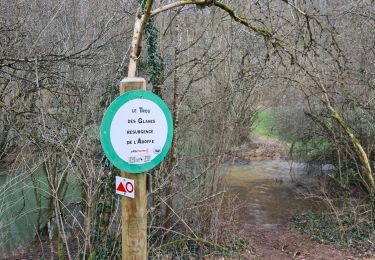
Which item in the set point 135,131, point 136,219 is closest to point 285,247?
point 136,219

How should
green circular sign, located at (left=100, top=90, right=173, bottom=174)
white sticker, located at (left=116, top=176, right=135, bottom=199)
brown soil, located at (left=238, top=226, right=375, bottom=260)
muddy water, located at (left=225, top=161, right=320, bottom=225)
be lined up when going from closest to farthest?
green circular sign, located at (left=100, top=90, right=173, bottom=174)
white sticker, located at (left=116, top=176, right=135, bottom=199)
brown soil, located at (left=238, top=226, right=375, bottom=260)
muddy water, located at (left=225, top=161, right=320, bottom=225)

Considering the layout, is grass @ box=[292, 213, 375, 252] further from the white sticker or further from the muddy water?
the white sticker

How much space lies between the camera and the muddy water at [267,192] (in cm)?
1190

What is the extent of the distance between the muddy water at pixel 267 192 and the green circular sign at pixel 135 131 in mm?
7241

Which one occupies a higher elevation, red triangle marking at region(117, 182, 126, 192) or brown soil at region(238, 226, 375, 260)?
red triangle marking at region(117, 182, 126, 192)

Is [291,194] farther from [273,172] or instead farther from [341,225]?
[341,225]

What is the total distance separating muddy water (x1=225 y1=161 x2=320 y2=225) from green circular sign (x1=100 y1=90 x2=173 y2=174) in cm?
724

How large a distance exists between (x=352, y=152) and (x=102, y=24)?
6.99m

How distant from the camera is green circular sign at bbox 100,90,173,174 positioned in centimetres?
225

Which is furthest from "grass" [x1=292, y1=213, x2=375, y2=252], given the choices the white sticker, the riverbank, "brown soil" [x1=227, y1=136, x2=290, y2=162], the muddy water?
"brown soil" [x1=227, y1=136, x2=290, y2=162]

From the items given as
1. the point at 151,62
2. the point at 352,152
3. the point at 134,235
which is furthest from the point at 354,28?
the point at 134,235

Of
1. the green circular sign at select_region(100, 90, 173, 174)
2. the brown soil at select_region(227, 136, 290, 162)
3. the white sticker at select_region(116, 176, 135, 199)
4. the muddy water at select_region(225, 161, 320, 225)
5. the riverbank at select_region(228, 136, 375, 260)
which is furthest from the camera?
the brown soil at select_region(227, 136, 290, 162)

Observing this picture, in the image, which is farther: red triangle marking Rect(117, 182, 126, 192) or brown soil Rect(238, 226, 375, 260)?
brown soil Rect(238, 226, 375, 260)

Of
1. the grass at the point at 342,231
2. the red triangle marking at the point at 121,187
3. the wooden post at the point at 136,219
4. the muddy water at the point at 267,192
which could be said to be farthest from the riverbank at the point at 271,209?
the red triangle marking at the point at 121,187
